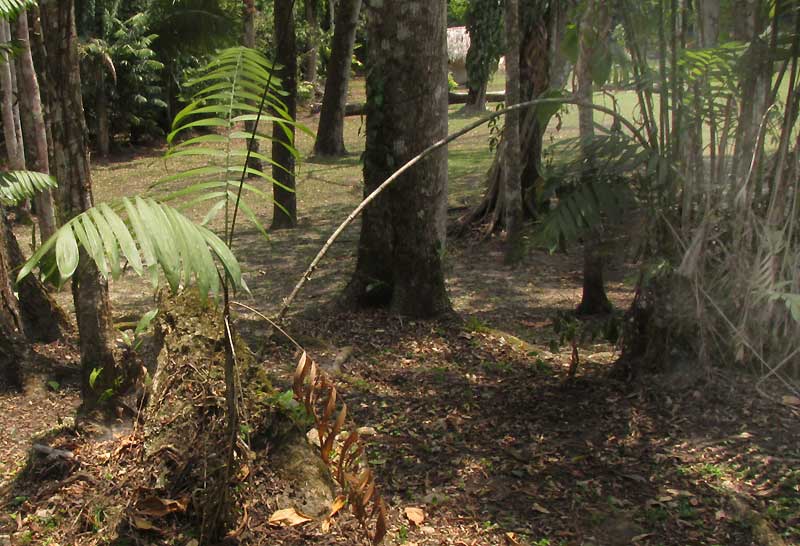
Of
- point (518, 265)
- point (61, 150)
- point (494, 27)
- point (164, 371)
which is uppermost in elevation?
point (494, 27)

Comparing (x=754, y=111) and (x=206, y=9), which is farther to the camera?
(x=206, y=9)

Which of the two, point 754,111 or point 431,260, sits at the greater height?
point 754,111

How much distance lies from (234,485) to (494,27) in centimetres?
1139

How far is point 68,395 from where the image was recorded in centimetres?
535

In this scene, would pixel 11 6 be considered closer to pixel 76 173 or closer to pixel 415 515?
pixel 76 173

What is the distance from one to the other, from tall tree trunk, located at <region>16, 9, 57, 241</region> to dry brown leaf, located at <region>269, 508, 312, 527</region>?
5211 millimetres

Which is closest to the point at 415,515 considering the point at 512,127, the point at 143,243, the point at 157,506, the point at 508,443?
the point at 508,443

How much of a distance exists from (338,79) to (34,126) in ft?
30.9

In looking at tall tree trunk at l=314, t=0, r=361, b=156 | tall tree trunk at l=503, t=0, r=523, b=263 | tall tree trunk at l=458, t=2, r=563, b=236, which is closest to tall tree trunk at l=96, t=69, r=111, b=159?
tall tree trunk at l=314, t=0, r=361, b=156

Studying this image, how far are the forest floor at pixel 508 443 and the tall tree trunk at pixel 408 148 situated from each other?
13.6 inches

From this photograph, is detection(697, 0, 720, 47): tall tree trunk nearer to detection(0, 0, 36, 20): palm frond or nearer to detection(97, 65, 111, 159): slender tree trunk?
detection(0, 0, 36, 20): palm frond

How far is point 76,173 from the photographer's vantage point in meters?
4.35

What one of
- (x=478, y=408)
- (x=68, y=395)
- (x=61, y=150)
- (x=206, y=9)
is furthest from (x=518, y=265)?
(x=206, y=9)

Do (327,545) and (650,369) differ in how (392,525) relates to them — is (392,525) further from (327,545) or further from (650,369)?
(650,369)
